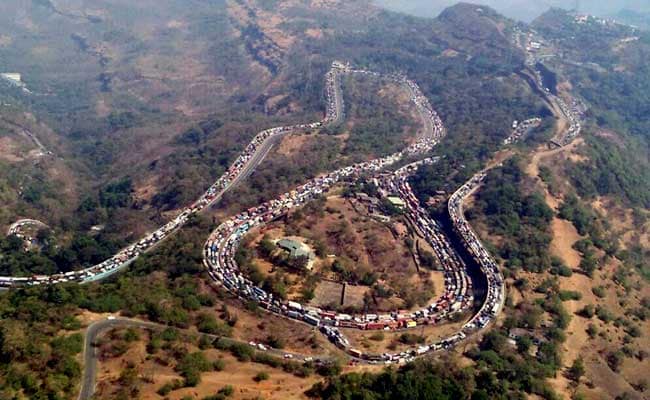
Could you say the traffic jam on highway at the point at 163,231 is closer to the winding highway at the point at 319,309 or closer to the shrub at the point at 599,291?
the winding highway at the point at 319,309

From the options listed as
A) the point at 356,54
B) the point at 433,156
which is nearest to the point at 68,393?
the point at 433,156

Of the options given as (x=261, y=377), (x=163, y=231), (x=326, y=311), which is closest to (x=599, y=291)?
(x=326, y=311)

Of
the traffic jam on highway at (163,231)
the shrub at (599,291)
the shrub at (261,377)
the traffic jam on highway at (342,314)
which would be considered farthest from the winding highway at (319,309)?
the shrub at (599,291)

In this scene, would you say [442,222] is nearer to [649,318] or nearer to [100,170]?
[649,318]

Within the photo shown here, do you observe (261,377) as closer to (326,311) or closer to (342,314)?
(326,311)

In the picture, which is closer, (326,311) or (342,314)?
(326,311)

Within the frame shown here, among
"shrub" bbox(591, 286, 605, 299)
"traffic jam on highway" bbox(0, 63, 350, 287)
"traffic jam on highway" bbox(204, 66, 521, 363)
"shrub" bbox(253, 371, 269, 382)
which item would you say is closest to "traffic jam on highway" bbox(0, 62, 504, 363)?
"traffic jam on highway" bbox(204, 66, 521, 363)

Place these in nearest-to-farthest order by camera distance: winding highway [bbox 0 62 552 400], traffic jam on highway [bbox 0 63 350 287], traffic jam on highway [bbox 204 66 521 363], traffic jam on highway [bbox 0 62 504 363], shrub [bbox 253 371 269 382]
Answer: shrub [bbox 253 371 269 382] → winding highway [bbox 0 62 552 400] → traffic jam on highway [bbox 204 66 521 363] → traffic jam on highway [bbox 0 62 504 363] → traffic jam on highway [bbox 0 63 350 287]

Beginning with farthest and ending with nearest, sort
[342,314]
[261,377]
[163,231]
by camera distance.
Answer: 1. [163,231]
2. [342,314]
3. [261,377]

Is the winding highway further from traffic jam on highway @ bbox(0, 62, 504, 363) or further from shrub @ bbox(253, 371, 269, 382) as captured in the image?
shrub @ bbox(253, 371, 269, 382)
